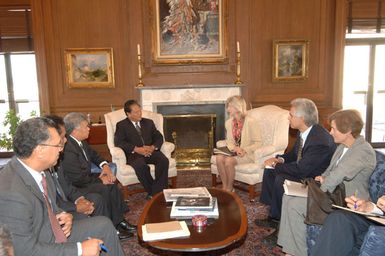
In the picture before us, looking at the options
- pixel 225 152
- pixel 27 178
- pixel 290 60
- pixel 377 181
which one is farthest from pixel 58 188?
pixel 290 60

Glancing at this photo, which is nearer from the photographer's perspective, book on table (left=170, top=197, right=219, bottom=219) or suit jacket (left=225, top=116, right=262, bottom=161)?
book on table (left=170, top=197, right=219, bottom=219)

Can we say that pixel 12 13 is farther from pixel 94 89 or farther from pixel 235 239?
pixel 235 239

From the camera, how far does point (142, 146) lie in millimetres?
4949

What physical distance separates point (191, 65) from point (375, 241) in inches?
191

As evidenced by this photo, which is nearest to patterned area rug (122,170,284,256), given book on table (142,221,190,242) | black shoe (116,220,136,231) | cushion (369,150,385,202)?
black shoe (116,220,136,231)

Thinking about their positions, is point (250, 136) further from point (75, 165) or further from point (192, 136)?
point (75, 165)

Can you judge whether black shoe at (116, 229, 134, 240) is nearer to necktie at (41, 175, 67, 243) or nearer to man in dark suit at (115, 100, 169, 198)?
man in dark suit at (115, 100, 169, 198)

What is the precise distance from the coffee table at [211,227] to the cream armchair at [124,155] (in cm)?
131

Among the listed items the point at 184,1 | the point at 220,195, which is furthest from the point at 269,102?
the point at 220,195

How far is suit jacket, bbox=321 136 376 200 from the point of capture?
9.20ft

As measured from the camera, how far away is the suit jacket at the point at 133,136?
4820 millimetres

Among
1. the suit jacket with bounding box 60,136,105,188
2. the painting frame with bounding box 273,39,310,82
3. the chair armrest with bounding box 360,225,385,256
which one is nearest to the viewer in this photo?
the chair armrest with bounding box 360,225,385,256

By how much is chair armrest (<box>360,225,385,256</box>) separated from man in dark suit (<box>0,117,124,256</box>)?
165cm

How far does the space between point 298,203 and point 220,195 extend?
73cm
